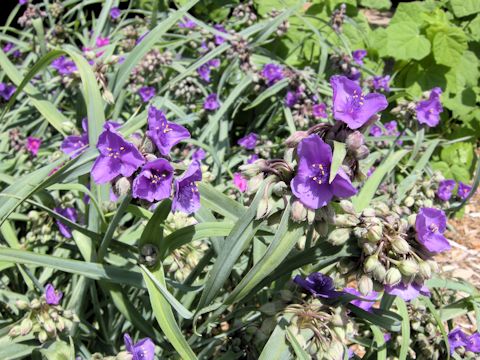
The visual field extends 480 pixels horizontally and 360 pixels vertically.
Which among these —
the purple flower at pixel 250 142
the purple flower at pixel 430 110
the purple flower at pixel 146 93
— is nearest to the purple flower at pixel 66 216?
the purple flower at pixel 146 93

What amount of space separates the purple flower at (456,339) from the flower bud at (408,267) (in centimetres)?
57

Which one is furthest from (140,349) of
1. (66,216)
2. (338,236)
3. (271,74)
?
(271,74)

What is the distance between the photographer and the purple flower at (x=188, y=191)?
1.01 m

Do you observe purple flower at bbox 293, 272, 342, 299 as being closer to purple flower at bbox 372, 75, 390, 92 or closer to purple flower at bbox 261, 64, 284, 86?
purple flower at bbox 261, 64, 284, 86

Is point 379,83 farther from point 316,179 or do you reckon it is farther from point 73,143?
point 316,179

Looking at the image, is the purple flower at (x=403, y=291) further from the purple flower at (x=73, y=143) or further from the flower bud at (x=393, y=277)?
the purple flower at (x=73, y=143)

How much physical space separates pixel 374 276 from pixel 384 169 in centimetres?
67

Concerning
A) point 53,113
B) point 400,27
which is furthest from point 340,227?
point 400,27

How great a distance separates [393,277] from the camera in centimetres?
95

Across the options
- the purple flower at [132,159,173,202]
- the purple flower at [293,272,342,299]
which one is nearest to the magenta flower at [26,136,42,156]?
the purple flower at [132,159,173,202]

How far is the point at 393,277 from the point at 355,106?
32 cm

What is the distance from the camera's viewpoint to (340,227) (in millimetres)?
1004

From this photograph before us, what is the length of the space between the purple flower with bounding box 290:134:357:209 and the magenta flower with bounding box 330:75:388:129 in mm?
59

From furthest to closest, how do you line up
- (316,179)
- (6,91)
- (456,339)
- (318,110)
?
(6,91) < (318,110) < (456,339) < (316,179)
